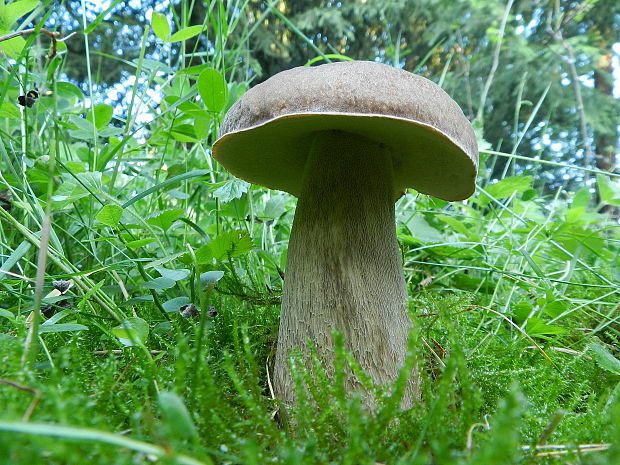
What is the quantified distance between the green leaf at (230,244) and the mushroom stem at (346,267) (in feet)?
0.37

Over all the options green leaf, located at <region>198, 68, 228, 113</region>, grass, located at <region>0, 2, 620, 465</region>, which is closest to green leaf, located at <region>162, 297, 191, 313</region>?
grass, located at <region>0, 2, 620, 465</region>

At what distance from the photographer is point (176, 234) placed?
Result: 1.49m

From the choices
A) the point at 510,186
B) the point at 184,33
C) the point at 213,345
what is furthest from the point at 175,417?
the point at 510,186

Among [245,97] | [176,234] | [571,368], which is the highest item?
[245,97]

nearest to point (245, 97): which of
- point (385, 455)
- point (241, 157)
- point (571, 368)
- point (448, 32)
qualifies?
point (241, 157)

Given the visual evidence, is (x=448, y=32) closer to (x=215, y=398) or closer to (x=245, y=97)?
(x=245, y=97)

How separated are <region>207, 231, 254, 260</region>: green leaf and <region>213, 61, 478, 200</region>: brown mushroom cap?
20 centimetres

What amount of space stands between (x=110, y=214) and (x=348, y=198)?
54 centimetres

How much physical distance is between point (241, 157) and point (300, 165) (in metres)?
0.18

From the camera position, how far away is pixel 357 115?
74 centimetres

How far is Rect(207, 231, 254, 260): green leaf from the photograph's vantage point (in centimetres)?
104

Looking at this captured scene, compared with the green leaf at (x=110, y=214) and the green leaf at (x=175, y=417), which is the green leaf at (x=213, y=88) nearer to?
the green leaf at (x=110, y=214)

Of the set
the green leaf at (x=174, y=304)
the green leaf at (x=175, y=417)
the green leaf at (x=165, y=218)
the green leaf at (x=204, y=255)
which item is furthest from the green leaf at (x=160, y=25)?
the green leaf at (x=175, y=417)

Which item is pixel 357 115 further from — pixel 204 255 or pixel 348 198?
pixel 204 255
